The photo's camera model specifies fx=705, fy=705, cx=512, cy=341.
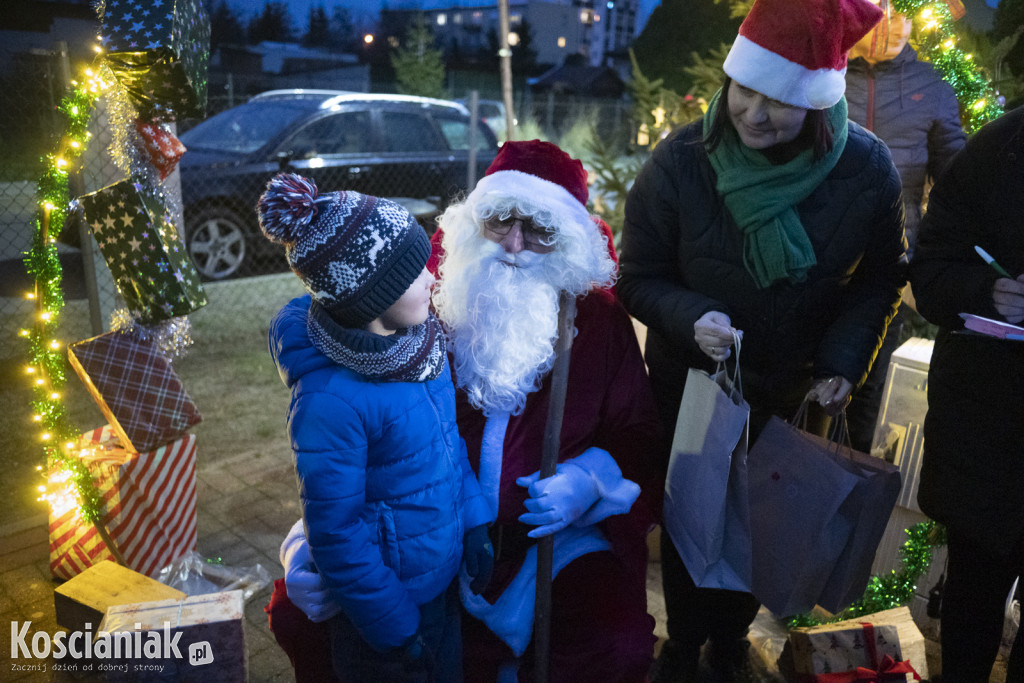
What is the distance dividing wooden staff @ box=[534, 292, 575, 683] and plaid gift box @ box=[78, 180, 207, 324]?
5.57 ft

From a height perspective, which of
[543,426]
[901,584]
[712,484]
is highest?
[543,426]

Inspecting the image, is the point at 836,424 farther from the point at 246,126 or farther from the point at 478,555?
the point at 246,126

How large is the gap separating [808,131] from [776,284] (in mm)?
462

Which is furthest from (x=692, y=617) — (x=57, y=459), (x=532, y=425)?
(x=57, y=459)

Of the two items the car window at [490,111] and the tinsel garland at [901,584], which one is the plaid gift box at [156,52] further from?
the car window at [490,111]

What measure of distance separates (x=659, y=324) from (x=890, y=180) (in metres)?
0.82

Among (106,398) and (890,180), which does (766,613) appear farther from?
(106,398)

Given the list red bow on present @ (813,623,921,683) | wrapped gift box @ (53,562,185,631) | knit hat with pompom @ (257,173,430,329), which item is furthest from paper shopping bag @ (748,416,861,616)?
wrapped gift box @ (53,562,185,631)

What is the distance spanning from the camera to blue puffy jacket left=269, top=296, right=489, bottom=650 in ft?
5.11

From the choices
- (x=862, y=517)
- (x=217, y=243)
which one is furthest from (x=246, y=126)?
(x=862, y=517)

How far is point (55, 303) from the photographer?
2803 mm

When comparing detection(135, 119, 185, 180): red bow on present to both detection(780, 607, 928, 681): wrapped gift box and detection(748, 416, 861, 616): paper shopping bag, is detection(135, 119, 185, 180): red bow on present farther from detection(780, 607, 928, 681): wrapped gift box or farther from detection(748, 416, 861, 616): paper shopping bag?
detection(780, 607, 928, 681): wrapped gift box

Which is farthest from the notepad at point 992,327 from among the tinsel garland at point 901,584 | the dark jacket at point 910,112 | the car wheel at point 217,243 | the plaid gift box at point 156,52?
the car wheel at point 217,243

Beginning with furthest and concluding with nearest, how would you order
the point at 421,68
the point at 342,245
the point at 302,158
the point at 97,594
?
the point at 421,68 → the point at 302,158 → the point at 97,594 → the point at 342,245
